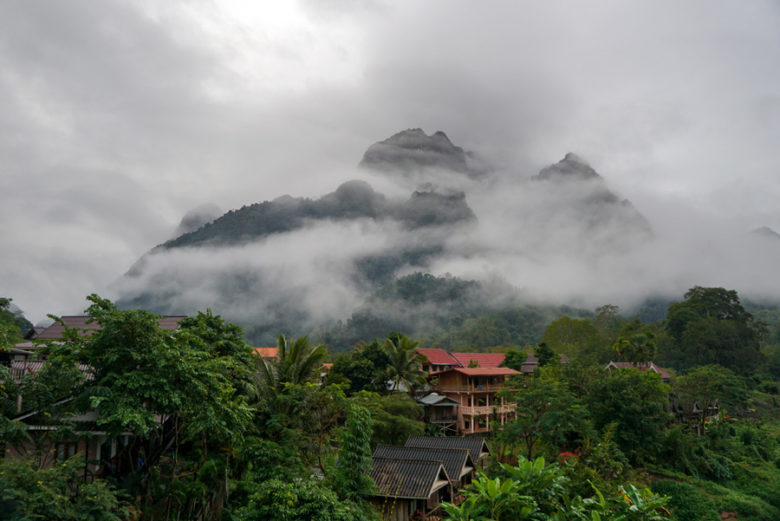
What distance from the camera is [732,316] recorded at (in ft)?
192

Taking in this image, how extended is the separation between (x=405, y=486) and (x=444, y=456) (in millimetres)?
3998

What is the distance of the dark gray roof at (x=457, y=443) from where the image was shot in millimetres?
21500

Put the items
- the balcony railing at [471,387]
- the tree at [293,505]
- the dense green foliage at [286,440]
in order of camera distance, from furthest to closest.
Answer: the balcony railing at [471,387], the tree at [293,505], the dense green foliage at [286,440]

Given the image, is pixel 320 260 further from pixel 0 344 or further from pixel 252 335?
pixel 0 344

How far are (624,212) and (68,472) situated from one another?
18841 centimetres

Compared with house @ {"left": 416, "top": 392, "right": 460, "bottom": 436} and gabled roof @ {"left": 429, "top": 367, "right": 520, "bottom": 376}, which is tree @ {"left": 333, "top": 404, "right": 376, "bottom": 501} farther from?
gabled roof @ {"left": 429, "top": 367, "right": 520, "bottom": 376}

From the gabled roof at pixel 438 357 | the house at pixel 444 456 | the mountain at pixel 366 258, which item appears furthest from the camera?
the mountain at pixel 366 258

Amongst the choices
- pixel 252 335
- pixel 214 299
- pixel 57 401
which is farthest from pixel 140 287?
pixel 57 401

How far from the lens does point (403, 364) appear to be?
1414 inches

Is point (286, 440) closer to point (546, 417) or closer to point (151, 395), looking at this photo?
point (151, 395)

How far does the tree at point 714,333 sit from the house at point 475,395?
28.2 m

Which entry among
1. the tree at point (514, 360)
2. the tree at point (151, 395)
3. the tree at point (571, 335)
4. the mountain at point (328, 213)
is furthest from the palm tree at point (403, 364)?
the mountain at point (328, 213)

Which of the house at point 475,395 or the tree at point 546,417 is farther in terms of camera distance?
the house at point 475,395

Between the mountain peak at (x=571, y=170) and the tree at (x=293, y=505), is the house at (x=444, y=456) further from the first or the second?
the mountain peak at (x=571, y=170)
